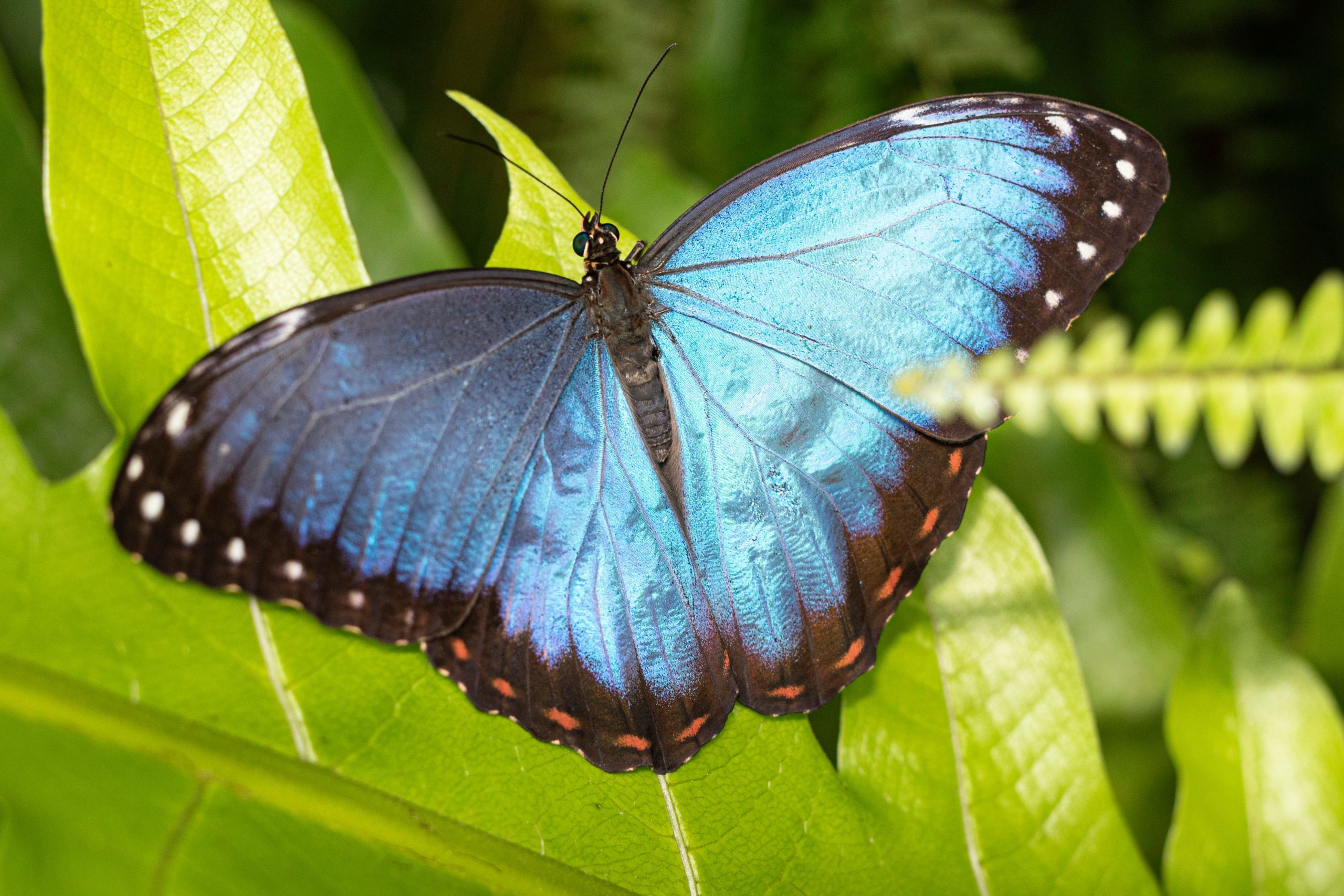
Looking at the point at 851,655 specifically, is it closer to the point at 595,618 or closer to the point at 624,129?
the point at 595,618

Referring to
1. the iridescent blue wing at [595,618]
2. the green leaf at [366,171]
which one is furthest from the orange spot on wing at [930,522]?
the green leaf at [366,171]

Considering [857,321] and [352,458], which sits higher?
[857,321]

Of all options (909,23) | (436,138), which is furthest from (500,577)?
(436,138)

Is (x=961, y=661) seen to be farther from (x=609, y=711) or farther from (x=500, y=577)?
(x=500, y=577)

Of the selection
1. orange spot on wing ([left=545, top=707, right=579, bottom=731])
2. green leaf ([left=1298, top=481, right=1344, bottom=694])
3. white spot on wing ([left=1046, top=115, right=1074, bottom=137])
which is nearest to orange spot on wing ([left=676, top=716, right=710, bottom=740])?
orange spot on wing ([left=545, top=707, right=579, bottom=731])

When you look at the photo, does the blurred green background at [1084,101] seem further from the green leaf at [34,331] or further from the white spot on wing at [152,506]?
the white spot on wing at [152,506]

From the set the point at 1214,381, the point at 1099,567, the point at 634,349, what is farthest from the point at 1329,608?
the point at 634,349
